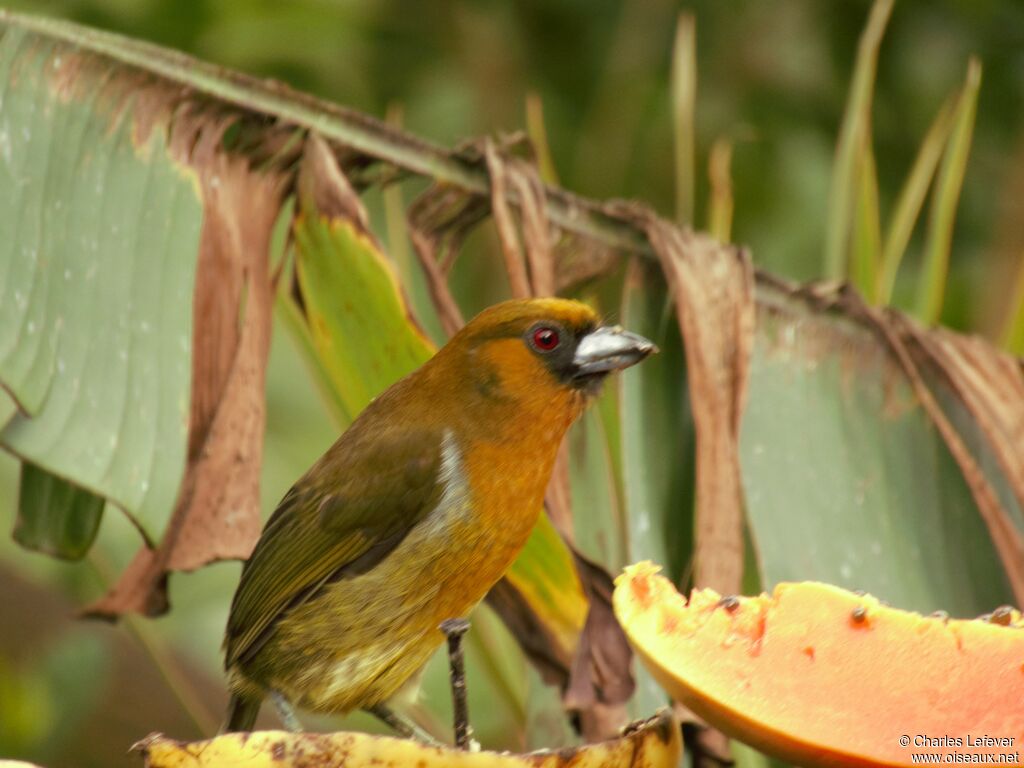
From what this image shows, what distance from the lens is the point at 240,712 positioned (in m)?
2.40

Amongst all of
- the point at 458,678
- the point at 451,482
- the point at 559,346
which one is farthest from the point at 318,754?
the point at 559,346

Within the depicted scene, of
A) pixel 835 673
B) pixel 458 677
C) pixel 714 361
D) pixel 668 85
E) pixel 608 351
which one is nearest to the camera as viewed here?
pixel 458 677

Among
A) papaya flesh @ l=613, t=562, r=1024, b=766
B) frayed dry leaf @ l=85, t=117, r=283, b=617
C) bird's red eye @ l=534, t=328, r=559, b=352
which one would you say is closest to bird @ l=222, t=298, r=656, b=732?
bird's red eye @ l=534, t=328, r=559, b=352

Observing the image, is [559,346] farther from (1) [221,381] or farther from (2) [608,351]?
(1) [221,381]

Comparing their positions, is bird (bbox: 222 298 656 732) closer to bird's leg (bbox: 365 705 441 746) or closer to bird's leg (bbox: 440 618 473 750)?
bird's leg (bbox: 365 705 441 746)

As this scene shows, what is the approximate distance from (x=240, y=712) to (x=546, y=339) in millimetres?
760

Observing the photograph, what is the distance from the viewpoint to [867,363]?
256cm

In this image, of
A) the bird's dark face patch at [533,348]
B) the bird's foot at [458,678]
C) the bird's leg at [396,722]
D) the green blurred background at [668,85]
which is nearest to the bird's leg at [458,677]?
the bird's foot at [458,678]

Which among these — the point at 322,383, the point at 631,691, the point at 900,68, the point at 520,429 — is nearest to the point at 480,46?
the point at 900,68

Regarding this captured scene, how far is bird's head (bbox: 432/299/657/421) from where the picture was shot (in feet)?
7.22

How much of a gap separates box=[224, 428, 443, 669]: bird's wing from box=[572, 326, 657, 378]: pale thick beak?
237 millimetres

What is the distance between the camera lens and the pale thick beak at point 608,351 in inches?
84.1

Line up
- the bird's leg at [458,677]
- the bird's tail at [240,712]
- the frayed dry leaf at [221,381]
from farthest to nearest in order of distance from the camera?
the bird's tail at [240,712]
the frayed dry leaf at [221,381]
the bird's leg at [458,677]

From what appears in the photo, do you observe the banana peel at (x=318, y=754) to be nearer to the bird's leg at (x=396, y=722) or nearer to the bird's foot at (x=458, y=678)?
the bird's foot at (x=458, y=678)
